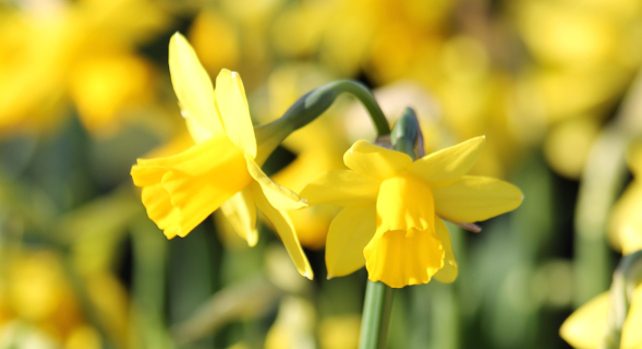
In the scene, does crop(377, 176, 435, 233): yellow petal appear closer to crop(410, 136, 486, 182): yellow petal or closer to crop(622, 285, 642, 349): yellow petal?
crop(410, 136, 486, 182): yellow petal

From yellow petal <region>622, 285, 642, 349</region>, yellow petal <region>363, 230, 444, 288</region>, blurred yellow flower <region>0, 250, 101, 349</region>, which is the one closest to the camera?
yellow petal <region>363, 230, 444, 288</region>

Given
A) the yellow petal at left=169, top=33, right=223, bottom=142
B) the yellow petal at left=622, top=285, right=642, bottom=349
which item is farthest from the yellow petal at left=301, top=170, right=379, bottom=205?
the yellow petal at left=622, top=285, right=642, bottom=349

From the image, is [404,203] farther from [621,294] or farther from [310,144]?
[310,144]

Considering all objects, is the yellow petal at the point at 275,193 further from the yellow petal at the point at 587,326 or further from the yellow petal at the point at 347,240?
the yellow petal at the point at 587,326

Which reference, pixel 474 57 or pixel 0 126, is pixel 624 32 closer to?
pixel 474 57

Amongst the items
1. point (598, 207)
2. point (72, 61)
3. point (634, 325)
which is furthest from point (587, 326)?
point (72, 61)
